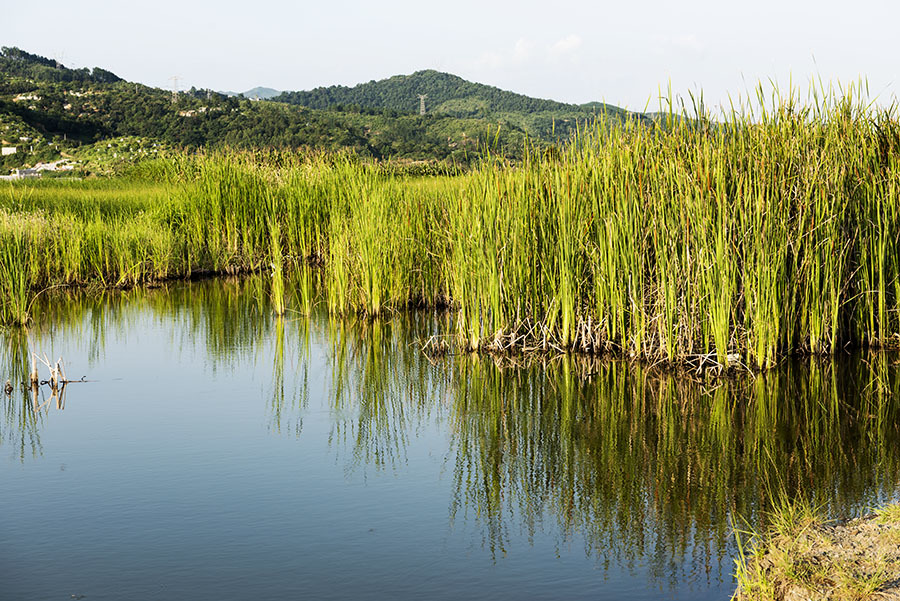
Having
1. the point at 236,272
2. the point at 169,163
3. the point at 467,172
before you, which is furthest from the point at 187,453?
the point at 169,163

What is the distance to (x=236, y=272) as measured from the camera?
14.7 metres

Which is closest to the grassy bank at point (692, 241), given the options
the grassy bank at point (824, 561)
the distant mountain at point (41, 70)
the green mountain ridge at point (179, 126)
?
the grassy bank at point (824, 561)

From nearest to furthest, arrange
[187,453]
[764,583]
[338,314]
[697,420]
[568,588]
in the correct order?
[764,583] → [568,588] → [187,453] → [697,420] → [338,314]

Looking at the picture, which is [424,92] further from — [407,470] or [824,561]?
[824,561]

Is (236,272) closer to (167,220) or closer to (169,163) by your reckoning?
(167,220)

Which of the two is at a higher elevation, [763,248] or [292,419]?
[763,248]

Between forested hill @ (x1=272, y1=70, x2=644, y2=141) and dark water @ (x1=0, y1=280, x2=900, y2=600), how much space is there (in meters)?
82.1

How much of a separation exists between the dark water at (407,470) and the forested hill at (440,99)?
82099 millimetres

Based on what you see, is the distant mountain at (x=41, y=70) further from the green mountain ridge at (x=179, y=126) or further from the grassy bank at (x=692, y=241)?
the grassy bank at (x=692, y=241)

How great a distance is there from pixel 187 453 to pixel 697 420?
3320 millimetres

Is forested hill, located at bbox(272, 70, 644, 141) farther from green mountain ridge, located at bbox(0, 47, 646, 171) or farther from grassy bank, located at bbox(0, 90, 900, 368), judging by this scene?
grassy bank, located at bbox(0, 90, 900, 368)

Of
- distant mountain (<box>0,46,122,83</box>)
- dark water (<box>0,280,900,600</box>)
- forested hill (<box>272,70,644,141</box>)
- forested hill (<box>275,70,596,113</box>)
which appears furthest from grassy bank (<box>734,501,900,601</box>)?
forested hill (<box>275,70,596,113</box>)

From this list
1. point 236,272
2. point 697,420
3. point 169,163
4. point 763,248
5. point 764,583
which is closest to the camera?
point 764,583

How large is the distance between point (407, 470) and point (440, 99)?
11207 cm
